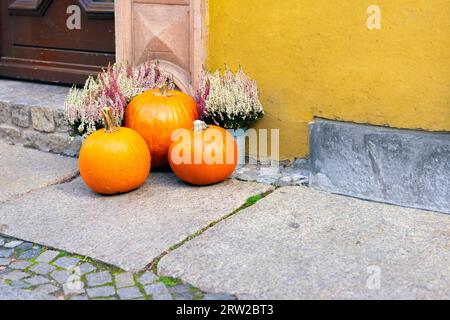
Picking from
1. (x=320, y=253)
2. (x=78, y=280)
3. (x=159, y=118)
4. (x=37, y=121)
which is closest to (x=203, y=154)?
(x=159, y=118)

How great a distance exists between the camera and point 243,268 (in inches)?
112

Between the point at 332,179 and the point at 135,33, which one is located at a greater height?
the point at 135,33

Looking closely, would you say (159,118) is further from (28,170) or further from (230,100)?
(28,170)

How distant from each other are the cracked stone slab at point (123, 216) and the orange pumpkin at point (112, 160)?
0.08 meters

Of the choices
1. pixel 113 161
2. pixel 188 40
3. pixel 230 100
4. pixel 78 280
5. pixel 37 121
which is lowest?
pixel 78 280

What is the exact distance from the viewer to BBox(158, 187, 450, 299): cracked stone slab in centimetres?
268

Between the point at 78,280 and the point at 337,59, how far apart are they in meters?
1.81

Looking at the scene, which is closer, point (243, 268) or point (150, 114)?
point (243, 268)

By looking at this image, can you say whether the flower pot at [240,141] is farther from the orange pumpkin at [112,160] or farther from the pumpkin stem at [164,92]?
the orange pumpkin at [112,160]

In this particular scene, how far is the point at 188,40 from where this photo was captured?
13.6 ft
